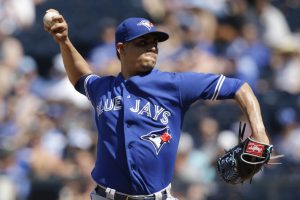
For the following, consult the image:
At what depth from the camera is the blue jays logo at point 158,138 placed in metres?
4.94

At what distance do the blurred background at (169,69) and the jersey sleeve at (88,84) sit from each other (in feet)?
11.2

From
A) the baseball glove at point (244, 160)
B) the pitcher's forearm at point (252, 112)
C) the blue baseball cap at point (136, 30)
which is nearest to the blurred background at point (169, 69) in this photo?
the baseball glove at point (244, 160)

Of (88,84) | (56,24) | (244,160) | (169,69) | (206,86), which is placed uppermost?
(56,24)

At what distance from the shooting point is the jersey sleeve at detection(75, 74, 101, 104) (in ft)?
17.5

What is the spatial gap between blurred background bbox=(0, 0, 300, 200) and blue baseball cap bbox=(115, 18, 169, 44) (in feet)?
12.7

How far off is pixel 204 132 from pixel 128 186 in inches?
Answer: 178

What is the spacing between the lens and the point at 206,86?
16.1ft

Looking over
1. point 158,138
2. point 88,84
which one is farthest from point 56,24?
point 158,138

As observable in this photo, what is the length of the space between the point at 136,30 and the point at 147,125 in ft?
1.93

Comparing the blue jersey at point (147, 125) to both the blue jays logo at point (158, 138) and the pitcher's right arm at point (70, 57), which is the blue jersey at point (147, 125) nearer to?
the blue jays logo at point (158, 138)

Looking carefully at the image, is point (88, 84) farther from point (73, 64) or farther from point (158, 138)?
point (158, 138)

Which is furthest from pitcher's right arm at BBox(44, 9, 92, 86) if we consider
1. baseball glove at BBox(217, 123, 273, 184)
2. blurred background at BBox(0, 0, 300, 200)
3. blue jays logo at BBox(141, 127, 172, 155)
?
blurred background at BBox(0, 0, 300, 200)

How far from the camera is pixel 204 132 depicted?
30.8 feet

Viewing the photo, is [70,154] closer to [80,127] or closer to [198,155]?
[80,127]
